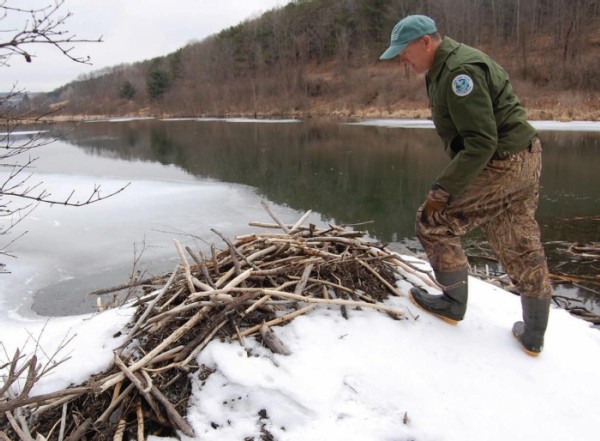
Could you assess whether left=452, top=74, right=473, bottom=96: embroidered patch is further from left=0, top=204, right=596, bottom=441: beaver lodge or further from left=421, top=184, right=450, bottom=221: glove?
left=0, top=204, right=596, bottom=441: beaver lodge

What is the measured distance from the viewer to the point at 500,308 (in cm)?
341

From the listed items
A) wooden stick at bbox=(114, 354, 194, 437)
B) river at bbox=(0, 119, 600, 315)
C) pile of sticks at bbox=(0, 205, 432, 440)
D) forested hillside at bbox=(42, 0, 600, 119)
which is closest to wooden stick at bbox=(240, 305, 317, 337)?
pile of sticks at bbox=(0, 205, 432, 440)

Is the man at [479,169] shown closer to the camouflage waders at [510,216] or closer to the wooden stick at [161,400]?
the camouflage waders at [510,216]

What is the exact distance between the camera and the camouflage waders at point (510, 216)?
2.71 meters

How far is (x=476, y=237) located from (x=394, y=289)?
19.5ft

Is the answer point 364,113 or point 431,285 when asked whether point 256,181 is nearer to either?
point 431,285

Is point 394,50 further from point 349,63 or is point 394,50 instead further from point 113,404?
point 349,63

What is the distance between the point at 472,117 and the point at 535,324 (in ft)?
4.39

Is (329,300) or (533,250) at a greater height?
(533,250)

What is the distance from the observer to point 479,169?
258cm

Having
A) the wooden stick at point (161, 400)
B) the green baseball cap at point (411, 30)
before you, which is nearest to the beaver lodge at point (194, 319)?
the wooden stick at point (161, 400)

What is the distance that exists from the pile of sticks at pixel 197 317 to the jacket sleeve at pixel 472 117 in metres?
1.07

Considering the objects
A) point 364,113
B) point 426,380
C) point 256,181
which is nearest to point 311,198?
point 256,181

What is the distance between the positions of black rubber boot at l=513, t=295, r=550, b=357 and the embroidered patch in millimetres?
Answer: 1341
